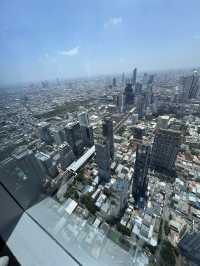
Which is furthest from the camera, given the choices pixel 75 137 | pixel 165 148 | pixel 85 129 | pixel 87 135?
pixel 87 135

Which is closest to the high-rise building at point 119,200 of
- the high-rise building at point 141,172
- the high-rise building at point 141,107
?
the high-rise building at point 141,172

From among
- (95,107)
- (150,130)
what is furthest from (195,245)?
(95,107)

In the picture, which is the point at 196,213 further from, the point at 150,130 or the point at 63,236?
the point at 150,130

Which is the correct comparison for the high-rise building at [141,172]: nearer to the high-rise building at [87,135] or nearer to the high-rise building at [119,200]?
the high-rise building at [119,200]

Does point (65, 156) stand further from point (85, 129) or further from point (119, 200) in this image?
point (119, 200)

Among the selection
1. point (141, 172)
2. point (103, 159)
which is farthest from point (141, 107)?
point (141, 172)
